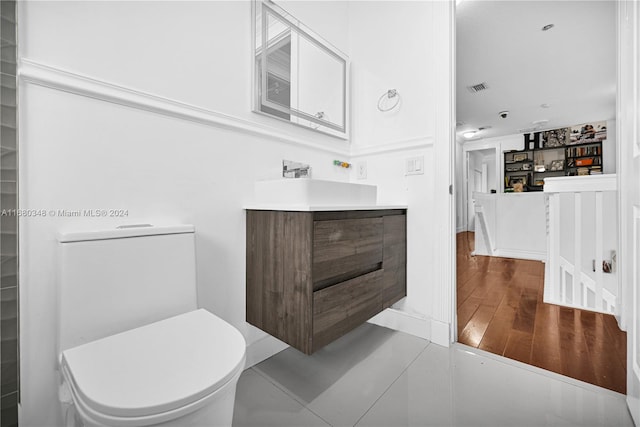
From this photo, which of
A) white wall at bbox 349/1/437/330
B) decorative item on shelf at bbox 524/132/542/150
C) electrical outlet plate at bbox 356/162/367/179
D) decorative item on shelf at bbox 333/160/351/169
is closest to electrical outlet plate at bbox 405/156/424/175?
white wall at bbox 349/1/437/330

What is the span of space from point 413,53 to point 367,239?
126 centimetres

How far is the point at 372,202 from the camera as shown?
1660 mm

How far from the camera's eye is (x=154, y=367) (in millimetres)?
655

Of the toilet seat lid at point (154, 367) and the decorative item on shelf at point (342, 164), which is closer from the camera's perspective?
the toilet seat lid at point (154, 367)

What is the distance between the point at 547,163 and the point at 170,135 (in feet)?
24.2

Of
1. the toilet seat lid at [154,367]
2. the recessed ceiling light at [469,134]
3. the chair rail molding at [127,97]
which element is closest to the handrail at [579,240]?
the chair rail molding at [127,97]

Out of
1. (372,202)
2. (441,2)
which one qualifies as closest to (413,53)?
(441,2)

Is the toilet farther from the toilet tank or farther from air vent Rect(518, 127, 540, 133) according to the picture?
air vent Rect(518, 127, 540, 133)

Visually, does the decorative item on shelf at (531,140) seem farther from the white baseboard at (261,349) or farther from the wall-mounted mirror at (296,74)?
the white baseboard at (261,349)

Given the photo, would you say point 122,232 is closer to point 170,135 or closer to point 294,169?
point 170,135

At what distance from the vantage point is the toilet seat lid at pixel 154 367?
1.82 ft

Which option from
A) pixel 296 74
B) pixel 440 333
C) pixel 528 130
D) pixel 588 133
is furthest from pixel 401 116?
pixel 588 133

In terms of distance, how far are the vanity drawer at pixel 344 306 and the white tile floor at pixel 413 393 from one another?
0.24 metres

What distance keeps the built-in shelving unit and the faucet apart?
20.2ft
